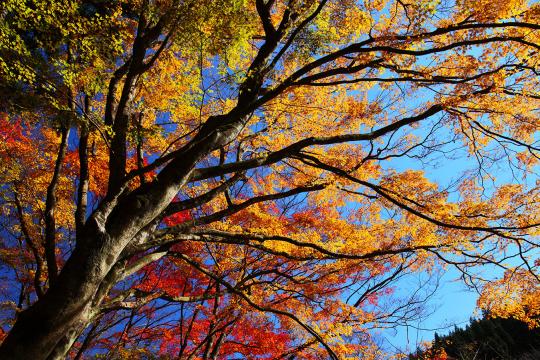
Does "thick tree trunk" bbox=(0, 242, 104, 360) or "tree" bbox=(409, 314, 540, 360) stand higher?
"tree" bbox=(409, 314, 540, 360)

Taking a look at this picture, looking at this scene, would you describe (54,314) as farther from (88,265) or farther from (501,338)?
(501,338)

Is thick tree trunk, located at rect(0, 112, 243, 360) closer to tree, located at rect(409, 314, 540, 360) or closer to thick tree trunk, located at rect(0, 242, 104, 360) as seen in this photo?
thick tree trunk, located at rect(0, 242, 104, 360)

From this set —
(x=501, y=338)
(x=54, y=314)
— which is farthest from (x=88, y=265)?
(x=501, y=338)

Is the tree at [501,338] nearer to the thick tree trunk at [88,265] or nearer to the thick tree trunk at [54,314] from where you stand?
the thick tree trunk at [88,265]

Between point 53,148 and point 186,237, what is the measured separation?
7125 millimetres

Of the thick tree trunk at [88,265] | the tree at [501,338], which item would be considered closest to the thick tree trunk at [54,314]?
the thick tree trunk at [88,265]

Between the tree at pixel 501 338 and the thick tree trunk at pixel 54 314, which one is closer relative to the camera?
the thick tree trunk at pixel 54 314

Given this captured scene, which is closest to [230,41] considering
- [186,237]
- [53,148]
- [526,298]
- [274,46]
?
[274,46]

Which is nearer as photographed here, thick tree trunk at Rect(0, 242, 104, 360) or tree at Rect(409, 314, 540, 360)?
thick tree trunk at Rect(0, 242, 104, 360)

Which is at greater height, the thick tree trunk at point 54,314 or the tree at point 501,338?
the tree at point 501,338

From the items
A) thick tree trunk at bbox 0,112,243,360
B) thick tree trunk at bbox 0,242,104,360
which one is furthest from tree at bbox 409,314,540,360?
thick tree trunk at bbox 0,242,104,360

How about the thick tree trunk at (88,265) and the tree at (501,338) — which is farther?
the tree at (501,338)

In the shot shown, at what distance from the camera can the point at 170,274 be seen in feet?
36.4

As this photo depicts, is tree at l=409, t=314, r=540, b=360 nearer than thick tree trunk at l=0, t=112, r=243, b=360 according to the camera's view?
No
